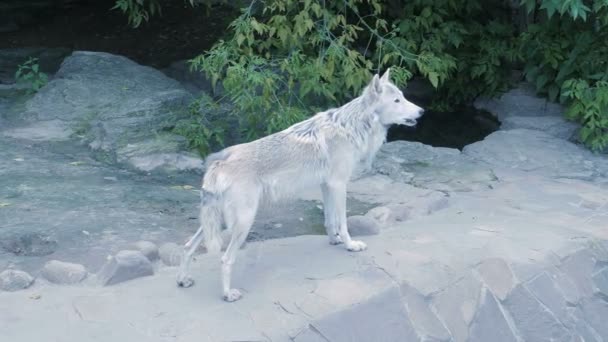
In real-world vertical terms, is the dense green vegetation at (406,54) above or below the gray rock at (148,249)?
above

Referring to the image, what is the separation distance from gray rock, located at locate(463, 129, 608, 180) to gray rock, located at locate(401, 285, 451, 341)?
3.44 m

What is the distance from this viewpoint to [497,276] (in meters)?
5.47

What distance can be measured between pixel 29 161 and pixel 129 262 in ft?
10.2

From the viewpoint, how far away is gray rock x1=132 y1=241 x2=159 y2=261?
5516 mm

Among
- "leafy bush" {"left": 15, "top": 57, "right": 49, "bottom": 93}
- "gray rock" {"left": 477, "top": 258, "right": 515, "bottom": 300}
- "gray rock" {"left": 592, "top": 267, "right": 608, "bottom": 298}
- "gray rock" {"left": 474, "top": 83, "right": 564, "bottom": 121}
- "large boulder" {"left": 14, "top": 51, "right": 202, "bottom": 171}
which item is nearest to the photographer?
"gray rock" {"left": 477, "top": 258, "right": 515, "bottom": 300}

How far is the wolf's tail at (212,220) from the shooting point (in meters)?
5.05

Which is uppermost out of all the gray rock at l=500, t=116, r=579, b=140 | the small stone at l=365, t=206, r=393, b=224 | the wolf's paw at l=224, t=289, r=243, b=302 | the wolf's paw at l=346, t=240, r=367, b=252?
the gray rock at l=500, t=116, r=579, b=140

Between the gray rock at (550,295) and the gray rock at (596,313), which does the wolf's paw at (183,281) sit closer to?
the gray rock at (550,295)

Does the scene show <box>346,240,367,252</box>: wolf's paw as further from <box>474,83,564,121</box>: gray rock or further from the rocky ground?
<box>474,83,564,121</box>: gray rock

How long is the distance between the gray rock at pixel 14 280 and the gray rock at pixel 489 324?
2.85 m

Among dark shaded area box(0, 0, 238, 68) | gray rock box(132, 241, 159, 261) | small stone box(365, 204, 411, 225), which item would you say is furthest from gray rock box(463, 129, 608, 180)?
dark shaded area box(0, 0, 238, 68)

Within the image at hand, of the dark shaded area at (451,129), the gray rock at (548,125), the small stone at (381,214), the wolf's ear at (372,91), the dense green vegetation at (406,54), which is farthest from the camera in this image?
the dark shaded area at (451,129)

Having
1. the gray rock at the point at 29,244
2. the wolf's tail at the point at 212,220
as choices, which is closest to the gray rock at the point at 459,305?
the wolf's tail at the point at 212,220

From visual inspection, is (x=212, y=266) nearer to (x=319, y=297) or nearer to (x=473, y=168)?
(x=319, y=297)
